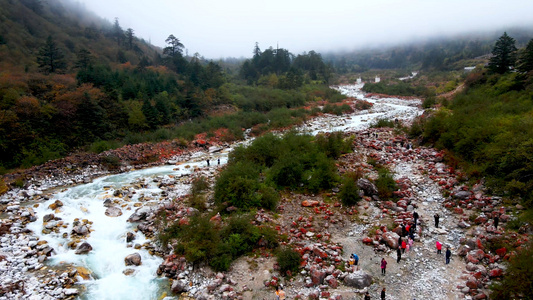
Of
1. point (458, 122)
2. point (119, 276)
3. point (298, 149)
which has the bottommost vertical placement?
point (119, 276)

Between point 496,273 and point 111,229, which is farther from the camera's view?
point 111,229

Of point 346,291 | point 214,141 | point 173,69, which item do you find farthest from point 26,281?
point 173,69

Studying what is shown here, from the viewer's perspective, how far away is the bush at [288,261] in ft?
37.0

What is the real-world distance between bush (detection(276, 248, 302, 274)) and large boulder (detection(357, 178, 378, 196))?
7530 mm

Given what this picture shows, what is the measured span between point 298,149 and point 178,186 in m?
9.37

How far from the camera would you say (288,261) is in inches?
445

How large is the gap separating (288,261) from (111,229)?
10041 millimetres

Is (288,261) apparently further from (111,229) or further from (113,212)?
(113,212)

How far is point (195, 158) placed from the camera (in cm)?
2783

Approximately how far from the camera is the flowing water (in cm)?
1141

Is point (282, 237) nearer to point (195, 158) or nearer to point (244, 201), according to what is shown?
point (244, 201)

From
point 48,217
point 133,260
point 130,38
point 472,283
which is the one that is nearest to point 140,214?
point 133,260

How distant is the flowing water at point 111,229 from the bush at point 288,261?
15.9ft

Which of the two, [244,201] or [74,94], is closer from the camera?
[244,201]
